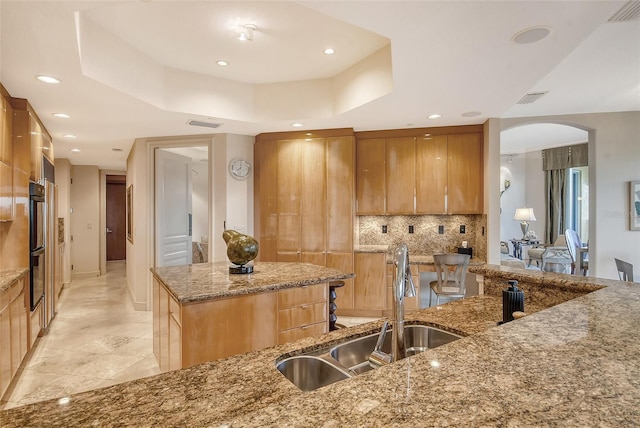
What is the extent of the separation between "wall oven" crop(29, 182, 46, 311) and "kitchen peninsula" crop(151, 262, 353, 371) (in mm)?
1473

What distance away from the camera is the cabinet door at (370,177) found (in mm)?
4754

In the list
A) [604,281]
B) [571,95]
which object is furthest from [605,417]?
[571,95]

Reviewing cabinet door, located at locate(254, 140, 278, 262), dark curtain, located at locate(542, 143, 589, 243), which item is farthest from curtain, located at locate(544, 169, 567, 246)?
cabinet door, located at locate(254, 140, 278, 262)

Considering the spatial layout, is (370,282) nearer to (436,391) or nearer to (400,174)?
(400,174)

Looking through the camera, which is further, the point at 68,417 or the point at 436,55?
the point at 436,55

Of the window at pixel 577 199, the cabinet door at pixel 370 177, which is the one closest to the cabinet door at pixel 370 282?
the cabinet door at pixel 370 177

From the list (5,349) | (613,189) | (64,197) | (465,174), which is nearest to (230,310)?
(5,349)

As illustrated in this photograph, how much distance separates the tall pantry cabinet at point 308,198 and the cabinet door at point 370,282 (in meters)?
0.13

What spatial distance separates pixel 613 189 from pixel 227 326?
478cm

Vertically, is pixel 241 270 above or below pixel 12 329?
above

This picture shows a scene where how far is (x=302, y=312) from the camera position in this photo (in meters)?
2.58

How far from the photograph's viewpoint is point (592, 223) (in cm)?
430

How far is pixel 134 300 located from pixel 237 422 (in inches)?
203

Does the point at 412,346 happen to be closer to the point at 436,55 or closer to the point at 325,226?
the point at 436,55
